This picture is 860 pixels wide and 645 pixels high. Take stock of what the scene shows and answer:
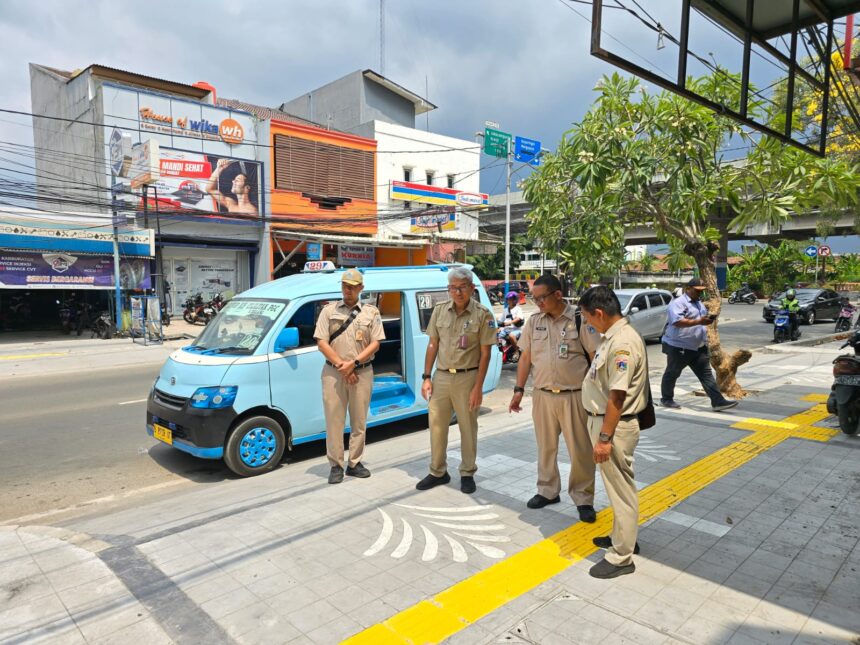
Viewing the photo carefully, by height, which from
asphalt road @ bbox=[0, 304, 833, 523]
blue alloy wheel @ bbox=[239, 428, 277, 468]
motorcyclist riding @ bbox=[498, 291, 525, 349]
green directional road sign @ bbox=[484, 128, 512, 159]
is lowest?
asphalt road @ bbox=[0, 304, 833, 523]

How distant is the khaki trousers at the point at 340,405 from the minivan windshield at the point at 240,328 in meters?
1.06

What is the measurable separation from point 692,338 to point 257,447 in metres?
5.44

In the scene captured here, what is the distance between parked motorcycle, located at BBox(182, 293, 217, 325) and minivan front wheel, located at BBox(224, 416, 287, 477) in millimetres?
16852

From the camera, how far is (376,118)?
101 ft

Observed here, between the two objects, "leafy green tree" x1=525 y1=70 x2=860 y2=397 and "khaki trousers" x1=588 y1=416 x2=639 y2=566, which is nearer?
"khaki trousers" x1=588 y1=416 x2=639 y2=566

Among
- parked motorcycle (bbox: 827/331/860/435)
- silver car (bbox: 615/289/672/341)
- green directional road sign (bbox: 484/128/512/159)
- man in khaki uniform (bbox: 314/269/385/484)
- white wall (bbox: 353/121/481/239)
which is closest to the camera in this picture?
man in khaki uniform (bbox: 314/269/385/484)

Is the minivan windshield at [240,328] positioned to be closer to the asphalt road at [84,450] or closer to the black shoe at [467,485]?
the asphalt road at [84,450]

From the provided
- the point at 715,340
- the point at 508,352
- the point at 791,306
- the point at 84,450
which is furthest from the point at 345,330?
the point at 791,306

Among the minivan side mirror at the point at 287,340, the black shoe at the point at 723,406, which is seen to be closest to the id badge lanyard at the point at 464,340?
the minivan side mirror at the point at 287,340

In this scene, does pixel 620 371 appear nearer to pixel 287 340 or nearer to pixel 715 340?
pixel 287 340

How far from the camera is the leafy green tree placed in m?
6.04

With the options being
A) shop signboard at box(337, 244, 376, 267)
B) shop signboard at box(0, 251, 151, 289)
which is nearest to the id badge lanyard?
shop signboard at box(0, 251, 151, 289)

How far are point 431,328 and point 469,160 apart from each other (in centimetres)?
2881

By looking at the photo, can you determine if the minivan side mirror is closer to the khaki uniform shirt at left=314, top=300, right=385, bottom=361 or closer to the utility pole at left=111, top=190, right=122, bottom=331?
the khaki uniform shirt at left=314, top=300, right=385, bottom=361
